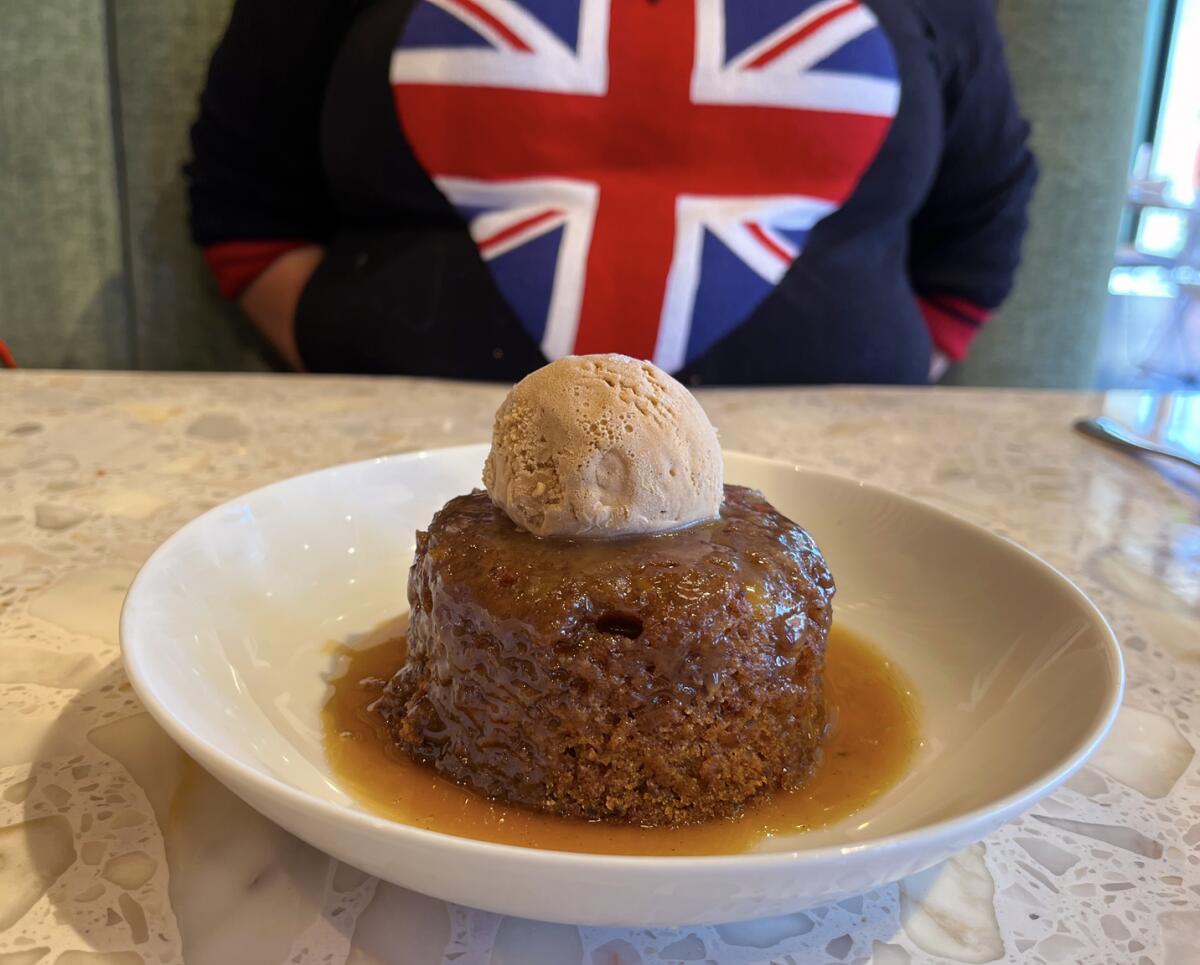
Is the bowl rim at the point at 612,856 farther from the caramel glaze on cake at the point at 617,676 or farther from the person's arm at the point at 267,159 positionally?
the person's arm at the point at 267,159

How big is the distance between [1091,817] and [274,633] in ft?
2.07

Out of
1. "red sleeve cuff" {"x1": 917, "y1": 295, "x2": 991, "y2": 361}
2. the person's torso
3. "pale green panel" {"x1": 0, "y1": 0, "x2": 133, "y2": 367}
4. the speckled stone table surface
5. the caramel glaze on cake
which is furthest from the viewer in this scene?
"red sleeve cuff" {"x1": 917, "y1": 295, "x2": 991, "y2": 361}

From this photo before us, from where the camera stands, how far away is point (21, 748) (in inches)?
26.9

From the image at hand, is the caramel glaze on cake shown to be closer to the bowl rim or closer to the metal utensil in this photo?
the bowl rim

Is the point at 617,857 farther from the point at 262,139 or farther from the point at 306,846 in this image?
the point at 262,139

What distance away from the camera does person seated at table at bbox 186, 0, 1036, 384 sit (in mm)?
1742

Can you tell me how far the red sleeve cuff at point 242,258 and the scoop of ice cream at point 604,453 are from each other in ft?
5.04

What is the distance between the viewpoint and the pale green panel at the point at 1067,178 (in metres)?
2.38

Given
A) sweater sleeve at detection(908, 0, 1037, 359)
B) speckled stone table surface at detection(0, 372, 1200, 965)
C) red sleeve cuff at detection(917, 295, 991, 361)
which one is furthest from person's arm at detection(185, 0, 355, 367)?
red sleeve cuff at detection(917, 295, 991, 361)

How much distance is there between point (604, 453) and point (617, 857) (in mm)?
323

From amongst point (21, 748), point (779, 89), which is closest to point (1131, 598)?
point (21, 748)

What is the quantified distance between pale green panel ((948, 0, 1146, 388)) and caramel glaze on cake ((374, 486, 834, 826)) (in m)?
2.18

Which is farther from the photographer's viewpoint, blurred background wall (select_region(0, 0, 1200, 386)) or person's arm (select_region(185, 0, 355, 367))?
blurred background wall (select_region(0, 0, 1200, 386))

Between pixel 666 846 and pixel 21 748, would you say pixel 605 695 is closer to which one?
pixel 666 846
